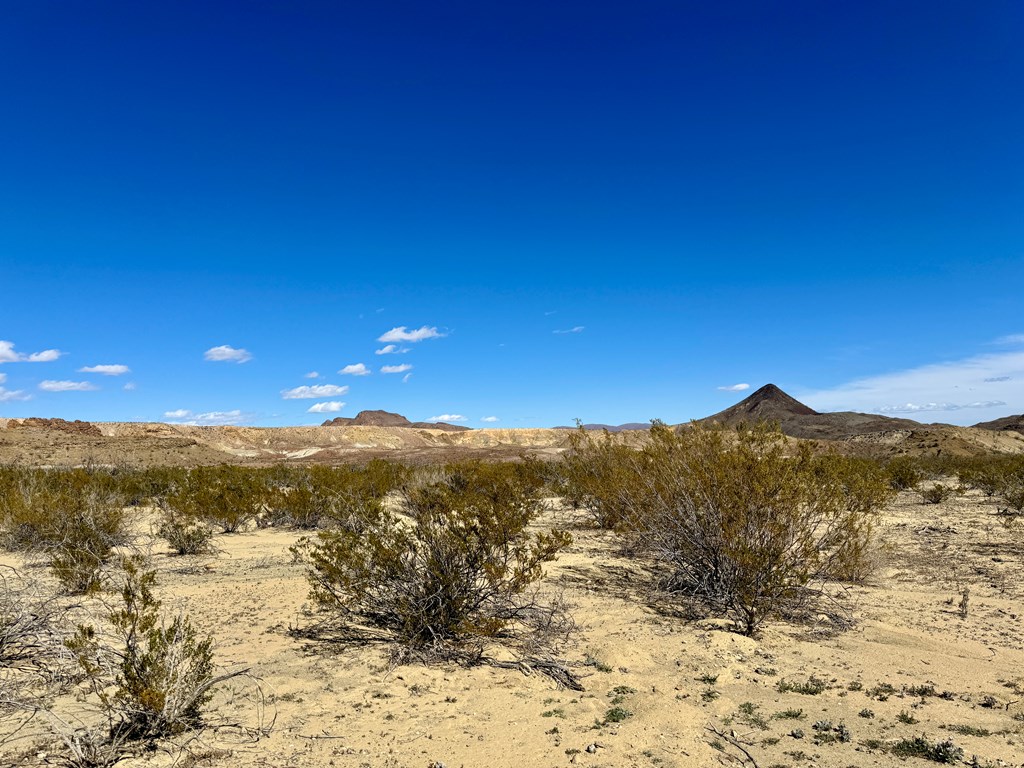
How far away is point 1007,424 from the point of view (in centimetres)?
7494

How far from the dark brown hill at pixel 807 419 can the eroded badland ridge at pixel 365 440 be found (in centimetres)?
14

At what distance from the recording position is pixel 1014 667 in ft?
18.9

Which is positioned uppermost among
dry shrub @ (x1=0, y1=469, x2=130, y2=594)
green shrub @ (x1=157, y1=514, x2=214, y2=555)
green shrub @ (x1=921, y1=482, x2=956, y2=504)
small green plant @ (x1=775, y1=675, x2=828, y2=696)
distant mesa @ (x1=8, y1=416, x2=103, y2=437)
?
distant mesa @ (x1=8, y1=416, x2=103, y2=437)

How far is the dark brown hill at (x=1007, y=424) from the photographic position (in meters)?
68.4

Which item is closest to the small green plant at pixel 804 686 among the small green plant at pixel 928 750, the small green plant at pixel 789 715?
the small green plant at pixel 789 715

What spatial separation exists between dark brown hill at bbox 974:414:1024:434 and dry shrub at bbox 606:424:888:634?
248ft

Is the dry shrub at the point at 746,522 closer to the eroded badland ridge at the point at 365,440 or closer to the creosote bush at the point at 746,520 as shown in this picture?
the creosote bush at the point at 746,520

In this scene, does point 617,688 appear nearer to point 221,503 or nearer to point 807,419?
point 221,503

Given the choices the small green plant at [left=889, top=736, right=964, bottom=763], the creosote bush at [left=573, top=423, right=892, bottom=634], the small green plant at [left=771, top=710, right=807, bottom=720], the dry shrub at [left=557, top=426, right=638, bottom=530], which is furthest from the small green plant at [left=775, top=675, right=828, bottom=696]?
the dry shrub at [left=557, top=426, right=638, bottom=530]

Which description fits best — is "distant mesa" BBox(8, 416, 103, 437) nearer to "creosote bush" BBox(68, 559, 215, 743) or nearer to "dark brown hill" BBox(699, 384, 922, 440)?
"dark brown hill" BBox(699, 384, 922, 440)

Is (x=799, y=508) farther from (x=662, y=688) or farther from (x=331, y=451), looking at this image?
(x=331, y=451)

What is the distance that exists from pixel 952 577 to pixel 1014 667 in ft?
14.6

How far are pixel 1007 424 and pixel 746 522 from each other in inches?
3519

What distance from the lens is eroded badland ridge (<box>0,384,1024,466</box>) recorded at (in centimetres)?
5034
